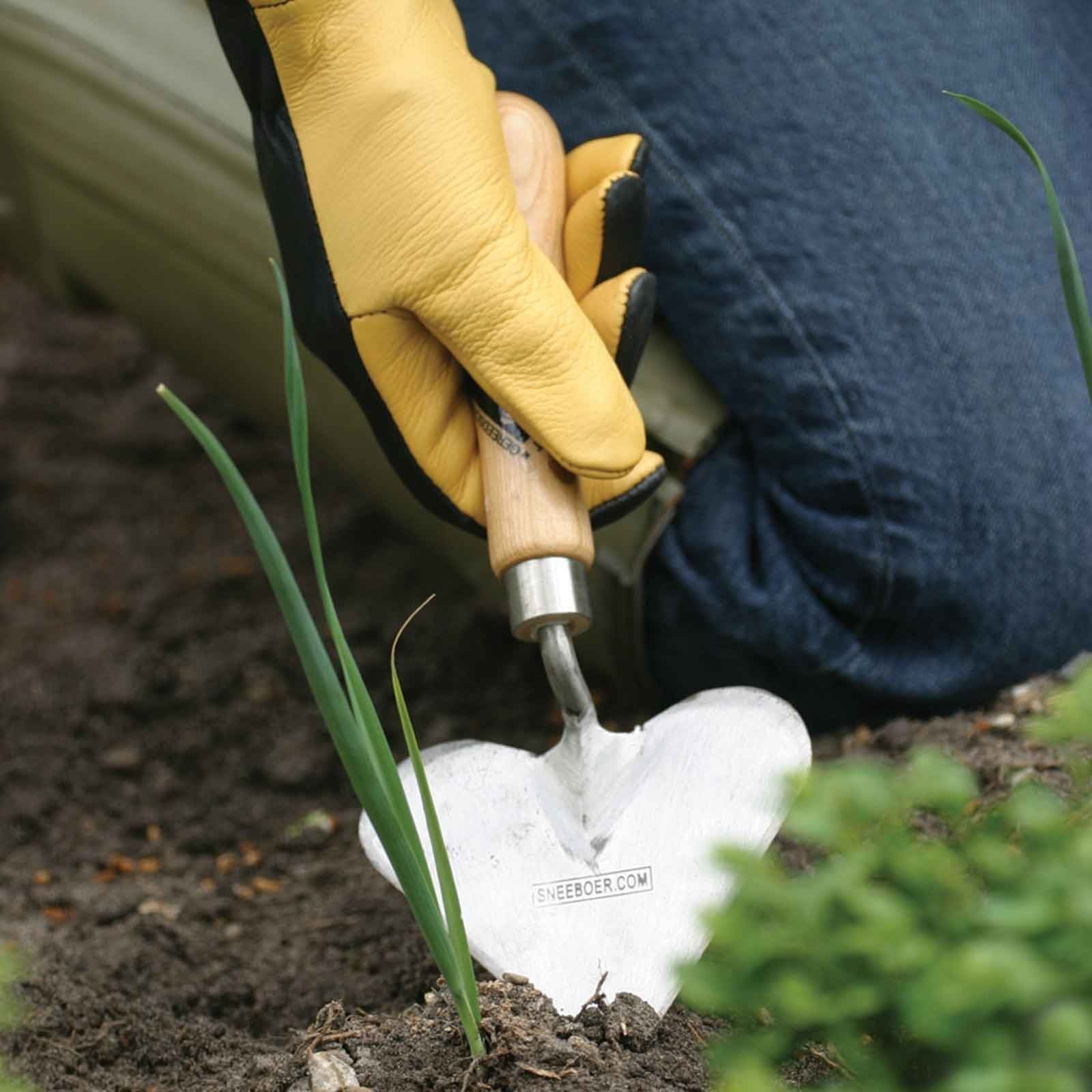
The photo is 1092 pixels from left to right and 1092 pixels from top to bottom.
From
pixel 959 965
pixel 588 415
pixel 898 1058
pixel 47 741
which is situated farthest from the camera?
pixel 47 741

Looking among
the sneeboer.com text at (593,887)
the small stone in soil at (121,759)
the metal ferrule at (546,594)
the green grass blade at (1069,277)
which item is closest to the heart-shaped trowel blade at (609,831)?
the sneeboer.com text at (593,887)

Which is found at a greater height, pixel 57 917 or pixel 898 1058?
pixel 898 1058

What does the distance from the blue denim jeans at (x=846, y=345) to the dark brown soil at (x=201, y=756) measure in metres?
0.12

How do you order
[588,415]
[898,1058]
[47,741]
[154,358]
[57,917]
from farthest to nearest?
1. [154,358]
2. [47,741]
3. [57,917]
4. [588,415]
5. [898,1058]

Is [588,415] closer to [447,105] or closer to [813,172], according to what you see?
[447,105]

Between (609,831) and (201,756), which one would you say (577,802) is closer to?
(609,831)

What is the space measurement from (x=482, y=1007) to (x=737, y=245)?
79 cm

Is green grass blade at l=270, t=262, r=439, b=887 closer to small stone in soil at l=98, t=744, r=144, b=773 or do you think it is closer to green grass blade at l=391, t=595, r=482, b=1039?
green grass blade at l=391, t=595, r=482, b=1039

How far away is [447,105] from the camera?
102 cm

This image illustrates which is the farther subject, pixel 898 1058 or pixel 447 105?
pixel 447 105

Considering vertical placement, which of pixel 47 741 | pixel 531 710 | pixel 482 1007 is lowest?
pixel 531 710

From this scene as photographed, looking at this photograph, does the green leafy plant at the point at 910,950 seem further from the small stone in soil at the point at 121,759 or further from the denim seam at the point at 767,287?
the small stone in soil at the point at 121,759

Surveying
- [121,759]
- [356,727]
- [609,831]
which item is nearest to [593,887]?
[609,831]

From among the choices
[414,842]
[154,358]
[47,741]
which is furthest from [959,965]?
[154,358]
